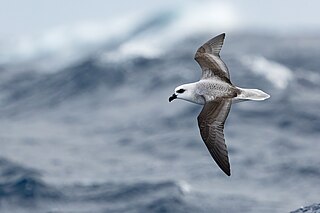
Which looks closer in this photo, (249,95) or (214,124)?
(214,124)

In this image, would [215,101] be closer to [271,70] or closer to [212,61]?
[212,61]

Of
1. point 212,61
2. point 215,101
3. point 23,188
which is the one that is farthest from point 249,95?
point 23,188

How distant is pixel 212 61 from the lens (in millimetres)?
13789

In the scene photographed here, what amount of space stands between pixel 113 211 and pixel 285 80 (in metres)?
13.1

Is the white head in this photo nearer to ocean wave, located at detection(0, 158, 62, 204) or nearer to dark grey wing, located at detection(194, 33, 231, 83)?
dark grey wing, located at detection(194, 33, 231, 83)

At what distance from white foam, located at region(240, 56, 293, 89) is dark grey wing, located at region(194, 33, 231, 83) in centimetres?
1511

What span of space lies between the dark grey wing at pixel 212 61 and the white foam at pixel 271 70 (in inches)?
595

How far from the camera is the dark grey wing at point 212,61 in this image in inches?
535

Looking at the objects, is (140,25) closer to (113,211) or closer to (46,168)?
(46,168)

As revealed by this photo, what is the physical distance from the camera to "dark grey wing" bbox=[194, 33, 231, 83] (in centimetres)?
1360

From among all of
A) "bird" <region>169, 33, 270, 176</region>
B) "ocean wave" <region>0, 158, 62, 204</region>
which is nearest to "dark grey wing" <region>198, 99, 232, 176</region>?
"bird" <region>169, 33, 270, 176</region>

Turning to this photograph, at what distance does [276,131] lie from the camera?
23594mm

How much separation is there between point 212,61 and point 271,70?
18237 mm

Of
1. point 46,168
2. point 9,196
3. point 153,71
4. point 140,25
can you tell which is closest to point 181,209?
point 9,196
